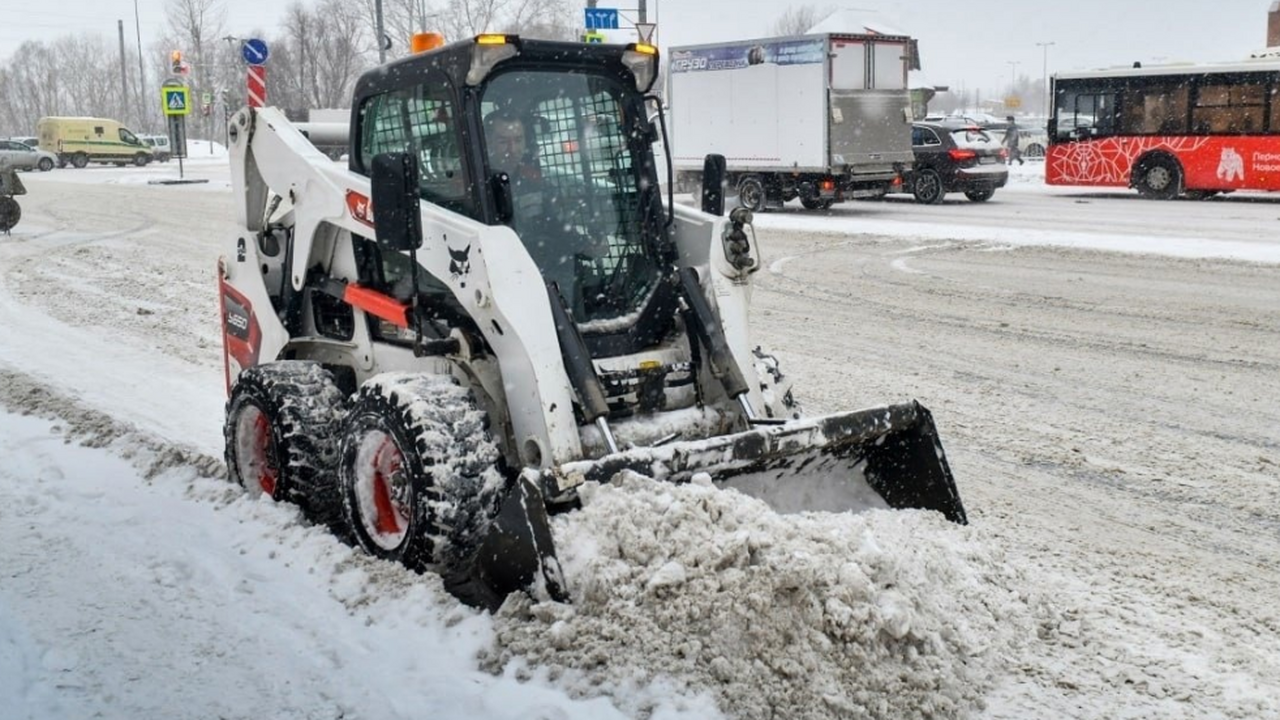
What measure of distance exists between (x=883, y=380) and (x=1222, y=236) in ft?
34.0

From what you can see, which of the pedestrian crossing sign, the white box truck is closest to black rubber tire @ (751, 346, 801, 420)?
the white box truck

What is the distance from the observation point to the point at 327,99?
4703 centimetres

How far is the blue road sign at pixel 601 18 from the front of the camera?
21.9 metres

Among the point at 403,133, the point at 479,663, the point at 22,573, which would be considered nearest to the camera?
the point at 479,663

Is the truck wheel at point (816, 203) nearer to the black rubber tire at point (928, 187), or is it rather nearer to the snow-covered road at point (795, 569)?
the black rubber tire at point (928, 187)

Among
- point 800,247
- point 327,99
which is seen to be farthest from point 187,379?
point 327,99

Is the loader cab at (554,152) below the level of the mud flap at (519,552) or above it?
above

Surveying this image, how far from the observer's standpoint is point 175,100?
3366 cm

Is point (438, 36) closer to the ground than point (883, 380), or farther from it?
farther from it

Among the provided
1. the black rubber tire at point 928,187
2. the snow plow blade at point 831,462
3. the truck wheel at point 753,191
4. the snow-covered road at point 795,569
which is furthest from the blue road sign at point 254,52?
the black rubber tire at point 928,187

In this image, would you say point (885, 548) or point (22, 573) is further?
point (22, 573)

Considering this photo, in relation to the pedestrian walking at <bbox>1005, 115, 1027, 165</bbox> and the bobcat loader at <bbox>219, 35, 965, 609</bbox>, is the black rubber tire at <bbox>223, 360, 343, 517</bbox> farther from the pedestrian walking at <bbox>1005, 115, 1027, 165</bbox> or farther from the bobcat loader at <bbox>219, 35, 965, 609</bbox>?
the pedestrian walking at <bbox>1005, 115, 1027, 165</bbox>

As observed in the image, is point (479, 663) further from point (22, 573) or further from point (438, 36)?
point (438, 36)

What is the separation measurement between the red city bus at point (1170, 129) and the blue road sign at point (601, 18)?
9.46 metres
